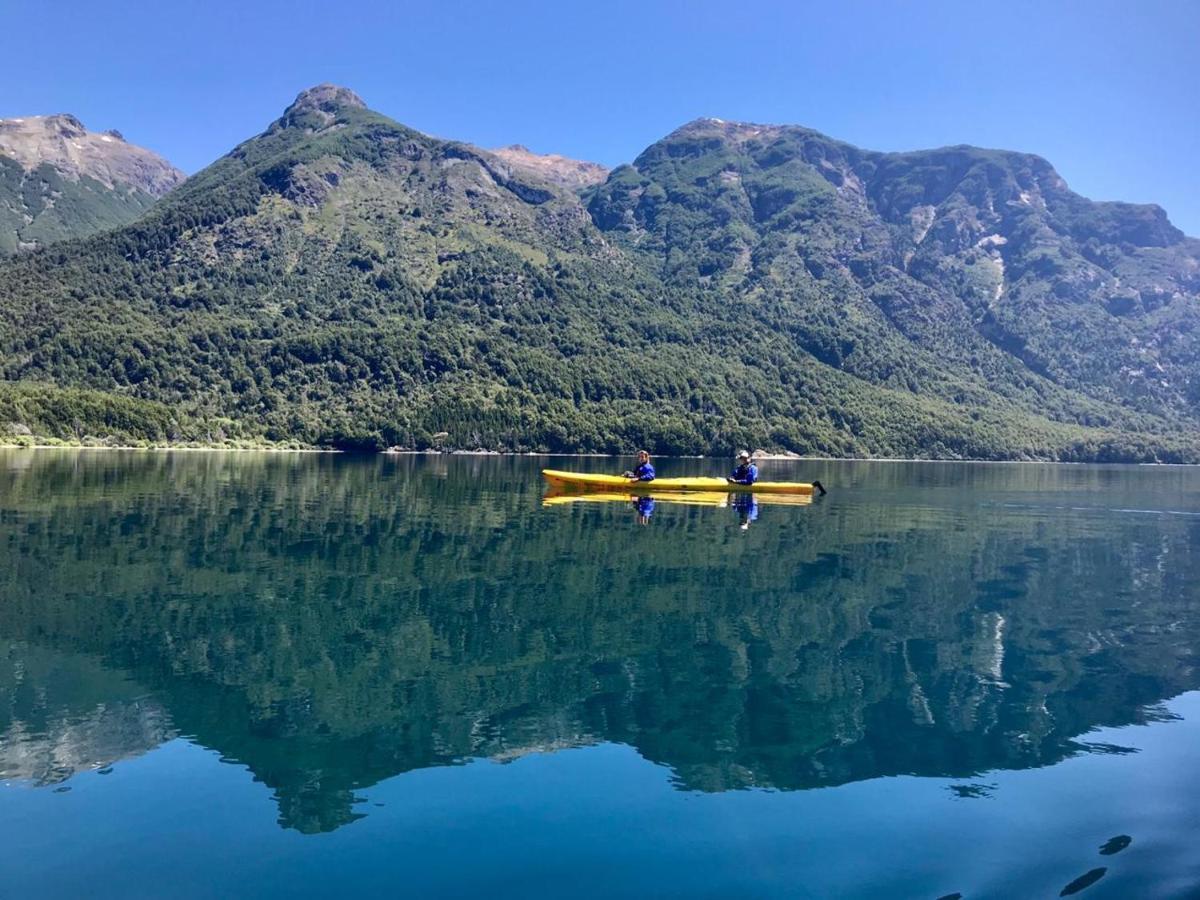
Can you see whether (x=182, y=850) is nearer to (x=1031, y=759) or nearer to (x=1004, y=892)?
(x=1004, y=892)

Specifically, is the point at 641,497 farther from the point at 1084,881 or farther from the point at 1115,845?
the point at 1084,881

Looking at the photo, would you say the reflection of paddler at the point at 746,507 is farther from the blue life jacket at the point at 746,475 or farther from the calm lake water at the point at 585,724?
the calm lake water at the point at 585,724

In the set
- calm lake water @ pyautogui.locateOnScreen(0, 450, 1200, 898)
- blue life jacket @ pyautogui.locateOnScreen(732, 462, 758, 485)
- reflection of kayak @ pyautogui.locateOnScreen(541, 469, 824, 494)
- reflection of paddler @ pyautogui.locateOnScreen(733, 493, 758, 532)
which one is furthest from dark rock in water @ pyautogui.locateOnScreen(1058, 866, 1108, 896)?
blue life jacket @ pyautogui.locateOnScreen(732, 462, 758, 485)

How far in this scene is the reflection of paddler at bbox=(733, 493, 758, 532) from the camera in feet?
201

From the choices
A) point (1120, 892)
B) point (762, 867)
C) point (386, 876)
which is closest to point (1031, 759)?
point (1120, 892)

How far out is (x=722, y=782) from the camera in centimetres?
1678

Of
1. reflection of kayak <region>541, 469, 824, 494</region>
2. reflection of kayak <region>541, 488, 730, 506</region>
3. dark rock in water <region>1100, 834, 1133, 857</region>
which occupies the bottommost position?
dark rock in water <region>1100, 834, 1133, 857</region>

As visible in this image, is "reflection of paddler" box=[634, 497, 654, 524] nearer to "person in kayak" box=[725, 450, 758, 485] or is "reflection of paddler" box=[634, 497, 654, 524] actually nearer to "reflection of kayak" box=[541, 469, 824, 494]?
"reflection of kayak" box=[541, 469, 824, 494]

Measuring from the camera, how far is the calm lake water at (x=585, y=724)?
13516 mm

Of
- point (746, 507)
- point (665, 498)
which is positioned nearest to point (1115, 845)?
point (746, 507)

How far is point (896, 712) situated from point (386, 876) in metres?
13.1

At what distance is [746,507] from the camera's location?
71312 mm

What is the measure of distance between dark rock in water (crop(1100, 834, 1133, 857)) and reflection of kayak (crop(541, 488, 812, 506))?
191ft

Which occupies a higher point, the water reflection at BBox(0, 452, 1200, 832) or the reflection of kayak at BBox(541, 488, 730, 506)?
the reflection of kayak at BBox(541, 488, 730, 506)
